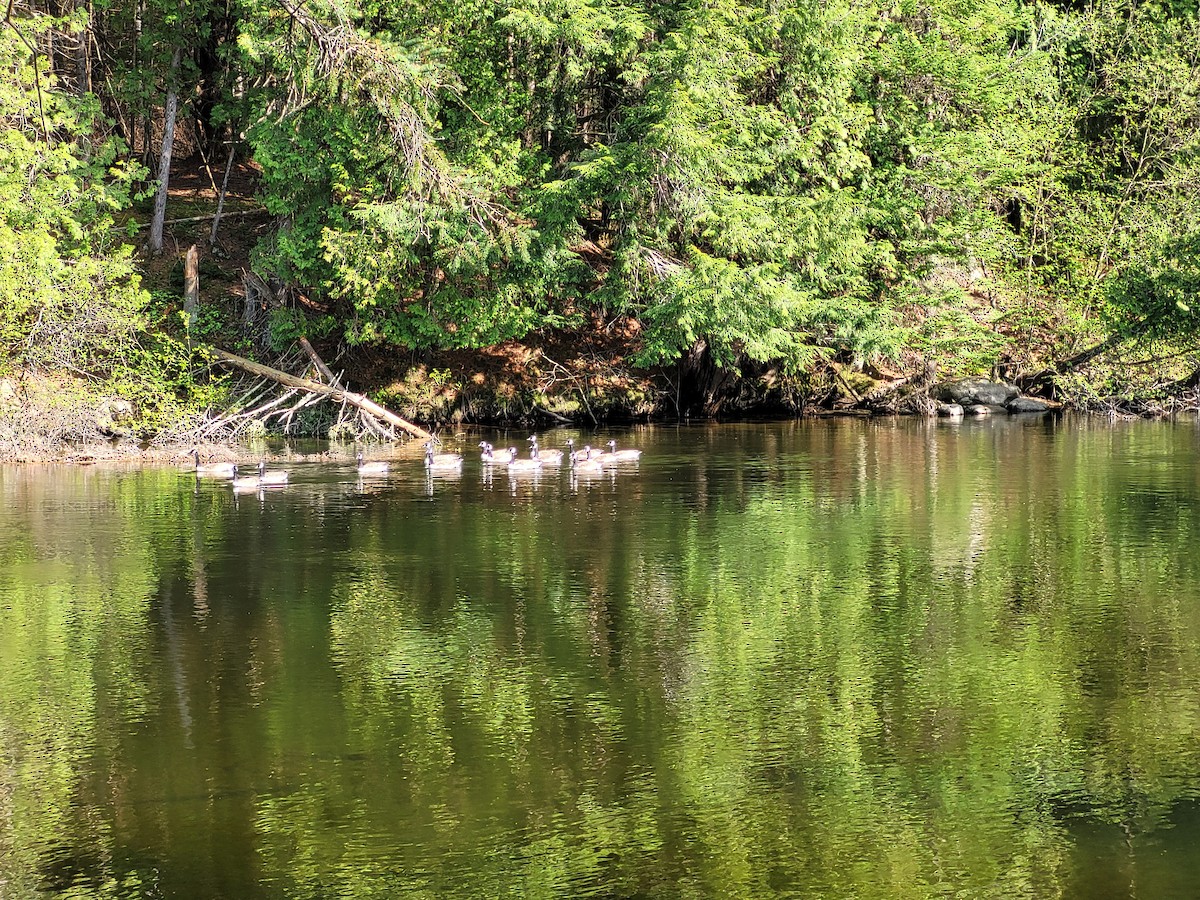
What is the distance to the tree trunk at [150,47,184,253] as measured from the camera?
3725 cm

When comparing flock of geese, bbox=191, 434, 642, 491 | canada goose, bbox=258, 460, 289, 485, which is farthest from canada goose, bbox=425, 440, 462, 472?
canada goose, bbox=258, 460, 289, 485

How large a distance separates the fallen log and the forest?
680 mm

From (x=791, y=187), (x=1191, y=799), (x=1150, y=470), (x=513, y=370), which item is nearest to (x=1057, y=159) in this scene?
(x=791, y=187)

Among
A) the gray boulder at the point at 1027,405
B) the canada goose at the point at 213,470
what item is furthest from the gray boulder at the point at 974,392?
the canada goose at the point at 213,470

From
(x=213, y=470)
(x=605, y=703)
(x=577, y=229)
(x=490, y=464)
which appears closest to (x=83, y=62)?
(x=577, y=229)

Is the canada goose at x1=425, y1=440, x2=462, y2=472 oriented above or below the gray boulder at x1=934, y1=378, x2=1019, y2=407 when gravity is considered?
below

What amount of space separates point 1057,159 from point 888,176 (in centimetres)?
1093

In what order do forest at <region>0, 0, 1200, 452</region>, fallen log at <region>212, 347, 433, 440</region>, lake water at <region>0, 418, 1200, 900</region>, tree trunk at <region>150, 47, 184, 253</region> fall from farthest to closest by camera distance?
tree trunk at <region>150, 47, 184, 253</region> → fallen log at <region>212, 347, 433, 440</region> → forest at <region>0, 0, 1200, 452</region> → lake water at <region>0, 418, 1200, 900</region>

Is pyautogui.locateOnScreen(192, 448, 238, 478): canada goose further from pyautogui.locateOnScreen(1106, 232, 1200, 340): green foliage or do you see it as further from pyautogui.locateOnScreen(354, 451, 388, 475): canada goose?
pyautogui.locateOnScreen(1106, 232, 1200, 340): green foliage

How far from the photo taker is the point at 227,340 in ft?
118

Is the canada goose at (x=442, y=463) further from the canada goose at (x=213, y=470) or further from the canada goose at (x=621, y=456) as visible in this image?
the canada goose at (x=213, y=470)

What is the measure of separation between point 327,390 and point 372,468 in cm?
694

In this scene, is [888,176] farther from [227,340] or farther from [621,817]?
[621,817]

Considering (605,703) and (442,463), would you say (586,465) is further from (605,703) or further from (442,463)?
(605,703)
